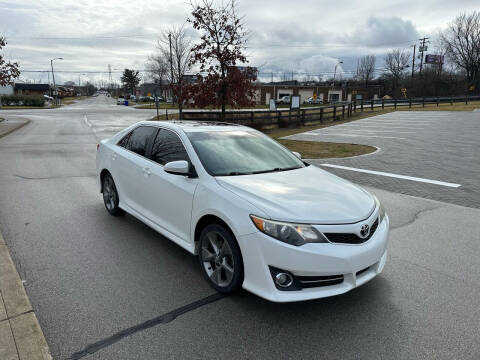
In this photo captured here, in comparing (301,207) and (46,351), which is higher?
(301,207)

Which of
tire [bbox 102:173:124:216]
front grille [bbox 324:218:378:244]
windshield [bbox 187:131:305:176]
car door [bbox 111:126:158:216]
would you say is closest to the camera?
front grille [bbox 324:218:378:244]

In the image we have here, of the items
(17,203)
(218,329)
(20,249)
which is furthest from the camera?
(17,203)

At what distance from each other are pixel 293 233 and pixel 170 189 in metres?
1.65

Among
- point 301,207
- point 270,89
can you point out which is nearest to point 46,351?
point 301,207

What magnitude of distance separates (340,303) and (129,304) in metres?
1.87

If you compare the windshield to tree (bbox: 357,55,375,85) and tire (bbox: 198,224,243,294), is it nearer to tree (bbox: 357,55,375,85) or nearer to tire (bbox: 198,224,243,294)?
tire (bbox: 198,224,243,294)

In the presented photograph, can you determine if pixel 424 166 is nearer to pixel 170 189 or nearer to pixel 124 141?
pixel 124 141

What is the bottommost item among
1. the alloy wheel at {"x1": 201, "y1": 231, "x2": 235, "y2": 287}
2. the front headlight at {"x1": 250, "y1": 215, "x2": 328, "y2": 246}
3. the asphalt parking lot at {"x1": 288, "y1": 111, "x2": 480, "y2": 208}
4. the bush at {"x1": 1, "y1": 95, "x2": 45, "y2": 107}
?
the asphalt parking lot at {"x1": 288, "y1": 111, "x2": 480, "y2": 208}

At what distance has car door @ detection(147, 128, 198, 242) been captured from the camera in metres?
3.78

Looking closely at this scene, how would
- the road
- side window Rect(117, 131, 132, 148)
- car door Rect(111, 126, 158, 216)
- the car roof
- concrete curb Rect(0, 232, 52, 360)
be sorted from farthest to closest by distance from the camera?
side window Rect(117, 131, 132, 148) < car door Rect(111, 126, 158, 216) < the car roof < the road < concrete curb Rect(0, 232, 52, 360)

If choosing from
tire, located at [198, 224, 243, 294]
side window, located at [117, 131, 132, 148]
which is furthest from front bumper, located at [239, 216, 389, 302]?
side window, located at [117, 131, 132, 148]

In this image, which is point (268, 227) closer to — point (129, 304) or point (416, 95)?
point (129, 304)

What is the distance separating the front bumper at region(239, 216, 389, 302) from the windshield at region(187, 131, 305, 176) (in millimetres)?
1054

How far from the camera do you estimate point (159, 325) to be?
2.96 meters
